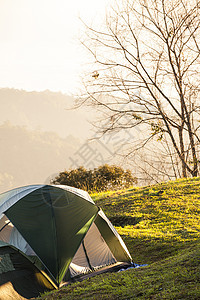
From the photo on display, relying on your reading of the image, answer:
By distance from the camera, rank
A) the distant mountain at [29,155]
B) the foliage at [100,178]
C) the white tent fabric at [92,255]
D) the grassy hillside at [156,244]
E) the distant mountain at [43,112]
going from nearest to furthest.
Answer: the grassy hillside at [156,244], the white tent fabric at [92,255], the foliage at [100,178], the distant mountain at [29,155], the distant mountain at [43,112]

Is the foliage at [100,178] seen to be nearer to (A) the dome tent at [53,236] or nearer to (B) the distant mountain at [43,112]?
(A) the dome tent at [53,236]

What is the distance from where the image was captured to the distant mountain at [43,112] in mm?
122625

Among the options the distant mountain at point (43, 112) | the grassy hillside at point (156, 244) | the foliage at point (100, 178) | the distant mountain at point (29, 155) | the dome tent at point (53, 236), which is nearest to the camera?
the grassy hillside at point (156, 244)

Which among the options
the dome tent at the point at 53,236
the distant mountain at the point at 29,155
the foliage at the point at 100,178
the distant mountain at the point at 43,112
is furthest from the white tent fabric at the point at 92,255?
the distant mountain at the point at 43,112

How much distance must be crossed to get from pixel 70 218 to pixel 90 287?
1.57 m

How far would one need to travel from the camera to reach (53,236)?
20.1 feet

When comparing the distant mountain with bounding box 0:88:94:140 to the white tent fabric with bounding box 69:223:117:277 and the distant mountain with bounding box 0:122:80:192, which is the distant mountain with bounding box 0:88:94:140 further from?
the white tent fabric with bounding box 69:223:117:277

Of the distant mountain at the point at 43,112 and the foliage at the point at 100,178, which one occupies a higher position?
the distant mountain at the point at 43,112

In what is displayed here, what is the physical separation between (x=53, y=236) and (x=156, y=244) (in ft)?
8.69

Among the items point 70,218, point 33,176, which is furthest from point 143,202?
point 33,176

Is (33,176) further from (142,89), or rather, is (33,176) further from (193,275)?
(193,275)

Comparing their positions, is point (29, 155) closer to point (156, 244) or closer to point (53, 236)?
point (156, 244)

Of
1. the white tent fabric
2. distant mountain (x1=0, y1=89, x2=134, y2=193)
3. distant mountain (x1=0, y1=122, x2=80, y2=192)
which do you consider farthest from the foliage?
distant mountain (x1=0, y1=122, x2=80, y2=192)

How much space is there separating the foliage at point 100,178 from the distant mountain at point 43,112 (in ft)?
322
